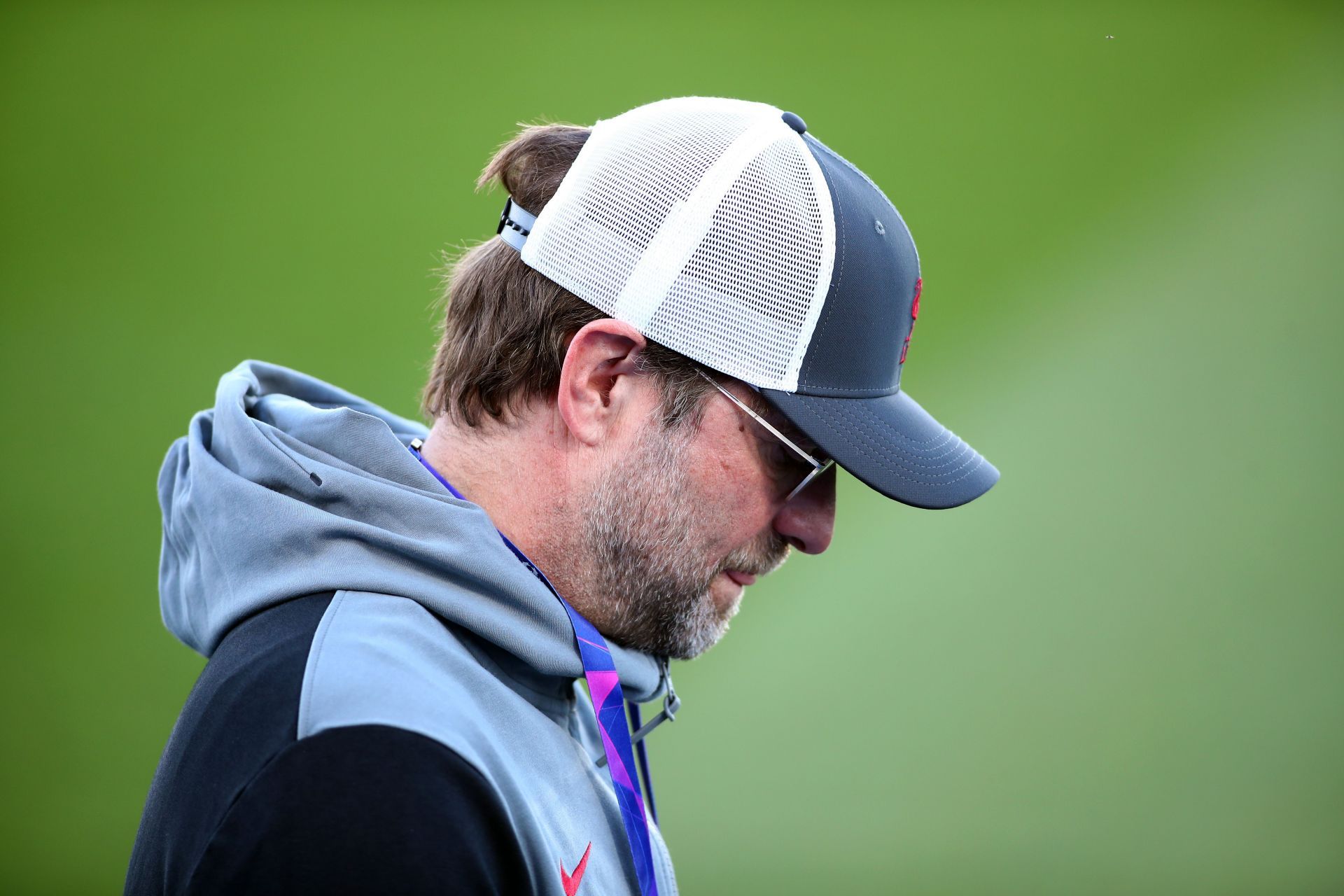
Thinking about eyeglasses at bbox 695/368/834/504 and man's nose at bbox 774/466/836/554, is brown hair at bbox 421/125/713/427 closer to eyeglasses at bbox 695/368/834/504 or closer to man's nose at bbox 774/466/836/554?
eyeglasses at bbox 695/368/834/504

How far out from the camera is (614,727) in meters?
0.79

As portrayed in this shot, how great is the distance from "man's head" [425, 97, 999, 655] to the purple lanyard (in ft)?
0.19

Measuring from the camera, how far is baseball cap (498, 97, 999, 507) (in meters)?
0.80

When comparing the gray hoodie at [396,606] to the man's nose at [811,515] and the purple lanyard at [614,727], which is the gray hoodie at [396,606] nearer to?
the purple lanyard at [614,727]

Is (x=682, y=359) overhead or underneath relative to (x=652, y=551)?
overhead

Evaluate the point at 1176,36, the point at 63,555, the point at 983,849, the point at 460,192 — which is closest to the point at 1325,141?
the point at 1176,36

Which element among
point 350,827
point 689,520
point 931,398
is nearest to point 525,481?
point 689,520

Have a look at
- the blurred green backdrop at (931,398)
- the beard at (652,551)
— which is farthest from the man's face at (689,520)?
the blurred green backdrop at (931,398)

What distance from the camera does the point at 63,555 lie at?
2057 millimetres

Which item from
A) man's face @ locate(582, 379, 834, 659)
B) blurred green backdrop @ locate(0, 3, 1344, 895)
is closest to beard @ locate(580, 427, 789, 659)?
man's face @ locate(582, 379, 834, 659)

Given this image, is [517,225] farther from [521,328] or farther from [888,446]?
[888,446]

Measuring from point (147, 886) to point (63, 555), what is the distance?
5.43 ft

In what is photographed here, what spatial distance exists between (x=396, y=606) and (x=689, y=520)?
258mm

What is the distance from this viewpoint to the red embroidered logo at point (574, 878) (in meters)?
0.69
